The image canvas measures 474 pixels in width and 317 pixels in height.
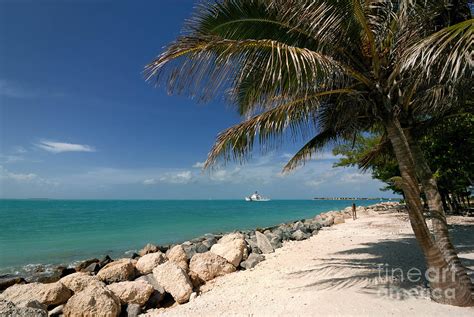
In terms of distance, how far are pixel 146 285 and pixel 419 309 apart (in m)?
4.91

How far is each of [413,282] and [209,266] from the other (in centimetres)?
457

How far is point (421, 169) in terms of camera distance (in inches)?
177

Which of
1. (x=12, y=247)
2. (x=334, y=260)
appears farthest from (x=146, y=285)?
(x=12, y=247)

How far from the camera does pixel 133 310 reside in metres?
5.39

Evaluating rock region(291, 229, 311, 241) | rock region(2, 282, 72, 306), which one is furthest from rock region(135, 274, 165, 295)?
rock region(291, 229, 311, 241)

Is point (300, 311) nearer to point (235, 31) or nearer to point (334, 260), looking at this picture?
point (334, 260)

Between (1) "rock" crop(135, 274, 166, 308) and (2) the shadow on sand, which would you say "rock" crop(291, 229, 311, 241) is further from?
(1) "rock" crop(135, 274, 166, 308)

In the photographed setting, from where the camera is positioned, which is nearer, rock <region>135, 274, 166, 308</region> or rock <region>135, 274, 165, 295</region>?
rock <region>135, 274, 166, 308</region>

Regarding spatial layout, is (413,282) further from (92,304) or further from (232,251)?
(92,304)

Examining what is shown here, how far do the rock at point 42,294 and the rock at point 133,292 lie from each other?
0.94m

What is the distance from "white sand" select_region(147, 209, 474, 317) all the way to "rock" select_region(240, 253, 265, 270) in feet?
0.64

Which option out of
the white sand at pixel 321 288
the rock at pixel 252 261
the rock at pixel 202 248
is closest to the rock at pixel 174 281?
the white sand at pixel 321 288

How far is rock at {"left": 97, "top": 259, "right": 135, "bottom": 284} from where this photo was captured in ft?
23.9

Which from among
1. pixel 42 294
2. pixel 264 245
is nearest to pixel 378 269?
pixel 264 245
